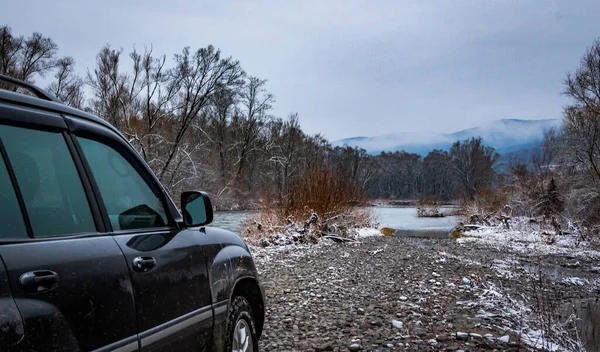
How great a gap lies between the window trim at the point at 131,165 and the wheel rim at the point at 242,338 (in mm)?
977

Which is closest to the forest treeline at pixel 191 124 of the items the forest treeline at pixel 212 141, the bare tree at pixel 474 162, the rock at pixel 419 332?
→ the forest treeline at pixel 212 141

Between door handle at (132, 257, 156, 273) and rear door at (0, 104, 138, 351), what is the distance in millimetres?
81

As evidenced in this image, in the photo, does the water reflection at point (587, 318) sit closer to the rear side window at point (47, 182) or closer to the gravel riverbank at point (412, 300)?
the gravel riverbank at point (412, 300)

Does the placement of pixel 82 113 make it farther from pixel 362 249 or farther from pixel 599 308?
pixel 362 249

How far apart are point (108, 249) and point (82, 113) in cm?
76

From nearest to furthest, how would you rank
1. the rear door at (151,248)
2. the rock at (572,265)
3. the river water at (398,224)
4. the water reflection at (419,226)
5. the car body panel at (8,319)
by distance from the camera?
the car body panel at (8,319), the rear door at (151,248), the rock at (572,265), the river water at (398,224), the water reflection at (419,226)

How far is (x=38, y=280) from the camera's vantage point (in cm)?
156

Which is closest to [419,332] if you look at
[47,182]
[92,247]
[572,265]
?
[92,247]

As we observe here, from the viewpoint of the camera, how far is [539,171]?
98.3ft

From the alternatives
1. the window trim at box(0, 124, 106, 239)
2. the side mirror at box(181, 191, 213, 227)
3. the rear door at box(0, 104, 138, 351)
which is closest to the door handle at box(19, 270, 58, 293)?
the rear door at box(0, 104, 138, 351)

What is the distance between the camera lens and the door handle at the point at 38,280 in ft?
4.95

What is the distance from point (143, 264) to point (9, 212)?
0.68 m

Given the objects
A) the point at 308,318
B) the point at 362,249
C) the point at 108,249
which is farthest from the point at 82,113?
the point at 362,249

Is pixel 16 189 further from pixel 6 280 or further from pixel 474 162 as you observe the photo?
pixel 474 162
